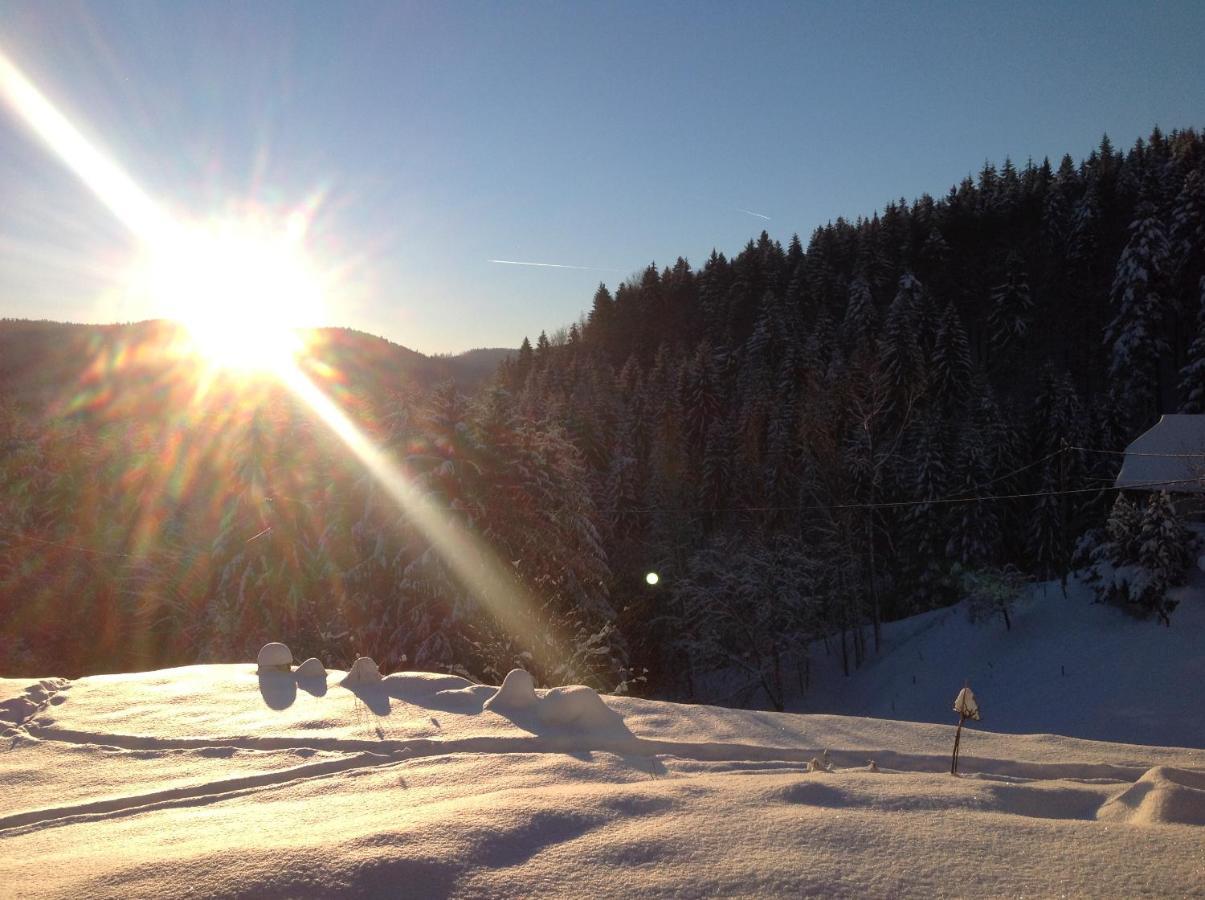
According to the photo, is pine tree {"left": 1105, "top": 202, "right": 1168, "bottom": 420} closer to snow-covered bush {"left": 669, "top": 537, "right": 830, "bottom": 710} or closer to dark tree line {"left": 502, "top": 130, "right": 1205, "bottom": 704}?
dark tree line {"left": 502, "top": 130, "right": 1205, "bottom": 704}

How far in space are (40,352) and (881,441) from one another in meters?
114

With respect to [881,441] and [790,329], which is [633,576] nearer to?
[881,441]

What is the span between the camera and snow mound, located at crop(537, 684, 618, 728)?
5266mm

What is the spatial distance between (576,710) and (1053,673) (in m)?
24.9

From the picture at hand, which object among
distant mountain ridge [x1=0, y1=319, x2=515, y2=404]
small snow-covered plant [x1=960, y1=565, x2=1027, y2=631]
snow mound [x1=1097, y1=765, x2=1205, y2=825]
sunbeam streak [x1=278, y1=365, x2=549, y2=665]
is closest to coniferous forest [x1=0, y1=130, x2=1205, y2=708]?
sunbeam streak [x1=278, y1=365, x2=549, y2=665]

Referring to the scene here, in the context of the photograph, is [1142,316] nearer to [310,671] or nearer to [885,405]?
[885,405]

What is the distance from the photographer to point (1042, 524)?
3584 centimetres

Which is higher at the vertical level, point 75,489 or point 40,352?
point 40,352

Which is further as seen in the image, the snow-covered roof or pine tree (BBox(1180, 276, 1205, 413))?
pine tree (BBox(1180, 276, 1205, 413))

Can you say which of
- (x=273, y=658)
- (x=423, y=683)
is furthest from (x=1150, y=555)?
(x=273, y=658)

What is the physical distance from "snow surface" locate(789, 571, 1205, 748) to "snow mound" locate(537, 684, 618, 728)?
18.6 metres

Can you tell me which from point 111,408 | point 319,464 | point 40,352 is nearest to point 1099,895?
point 319,464

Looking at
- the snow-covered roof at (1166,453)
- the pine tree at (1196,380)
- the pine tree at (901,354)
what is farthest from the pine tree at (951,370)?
the snow-covered roof at (1166,453)

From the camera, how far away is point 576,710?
5.29 meters
